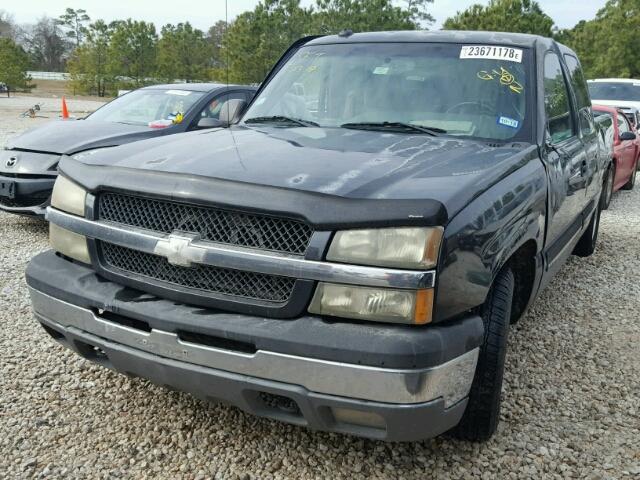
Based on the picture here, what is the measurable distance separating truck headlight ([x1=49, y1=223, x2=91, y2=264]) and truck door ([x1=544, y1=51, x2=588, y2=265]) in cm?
225

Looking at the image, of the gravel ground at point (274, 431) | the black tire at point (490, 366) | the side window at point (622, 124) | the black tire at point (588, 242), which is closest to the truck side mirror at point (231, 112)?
the gravel ground at point (274, 431)

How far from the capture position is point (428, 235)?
6.77 feet

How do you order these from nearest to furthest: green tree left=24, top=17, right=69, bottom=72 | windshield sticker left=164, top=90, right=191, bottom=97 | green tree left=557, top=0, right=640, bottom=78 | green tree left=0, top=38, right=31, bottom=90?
windshield sticker left=164, top=90, right=191, bottom=97, green tree left=557, top=0, right=640, bottom=78, green tree left=0, top=38, right=31, bottom=90, green tree left=24, top=17, right=69, bottom=72

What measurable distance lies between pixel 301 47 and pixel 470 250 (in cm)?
246

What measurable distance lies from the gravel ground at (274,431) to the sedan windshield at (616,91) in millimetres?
13437

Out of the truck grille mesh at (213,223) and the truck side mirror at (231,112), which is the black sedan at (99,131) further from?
the truck grille mesh at (213,223)

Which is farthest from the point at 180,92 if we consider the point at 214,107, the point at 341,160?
the point at 341,160

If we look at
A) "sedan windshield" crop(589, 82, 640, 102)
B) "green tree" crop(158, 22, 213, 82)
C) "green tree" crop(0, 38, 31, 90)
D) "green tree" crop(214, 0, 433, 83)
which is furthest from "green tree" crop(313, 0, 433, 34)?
"sedan windshield" crop(589, 82, 640, 102)

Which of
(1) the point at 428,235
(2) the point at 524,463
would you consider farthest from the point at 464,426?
(1) the point at 428,235

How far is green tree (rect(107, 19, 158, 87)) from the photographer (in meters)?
47.0

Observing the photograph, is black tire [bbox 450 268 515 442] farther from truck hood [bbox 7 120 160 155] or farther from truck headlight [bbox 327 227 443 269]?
truck hood [bbox 7 120 160 155]

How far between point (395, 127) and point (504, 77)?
68 cm

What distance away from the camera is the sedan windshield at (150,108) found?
23.7 feet

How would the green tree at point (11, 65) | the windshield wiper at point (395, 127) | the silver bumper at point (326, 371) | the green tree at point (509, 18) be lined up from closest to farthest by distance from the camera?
the silver bumper at point (326, 371)
the windshield wiper at point (395, 127)
the green tree at point (509, 18)
the green tree at point (11, 65)
